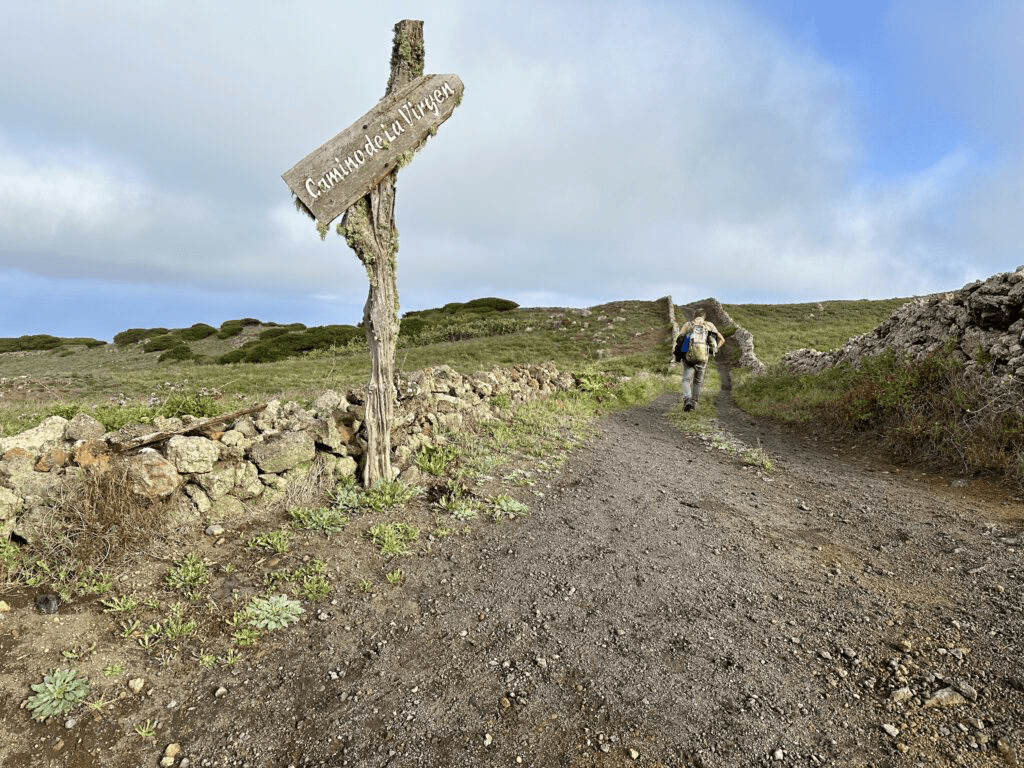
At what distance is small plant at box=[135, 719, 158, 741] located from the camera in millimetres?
2902

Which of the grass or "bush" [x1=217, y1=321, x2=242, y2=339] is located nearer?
the grass

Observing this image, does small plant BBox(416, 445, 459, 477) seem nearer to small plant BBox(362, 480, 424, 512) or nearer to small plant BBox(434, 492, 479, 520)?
small plant BBox(362, 480, 424, 512)

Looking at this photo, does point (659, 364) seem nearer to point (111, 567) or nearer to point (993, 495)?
point (993, 495)

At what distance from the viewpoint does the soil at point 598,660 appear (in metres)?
2.80

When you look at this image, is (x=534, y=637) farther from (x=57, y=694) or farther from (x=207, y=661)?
(x=57, y=694)

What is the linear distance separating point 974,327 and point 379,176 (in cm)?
1192

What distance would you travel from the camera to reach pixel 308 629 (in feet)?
12.6

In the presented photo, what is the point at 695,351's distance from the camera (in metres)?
13.2

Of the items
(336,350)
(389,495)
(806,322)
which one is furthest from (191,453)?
(806,322)

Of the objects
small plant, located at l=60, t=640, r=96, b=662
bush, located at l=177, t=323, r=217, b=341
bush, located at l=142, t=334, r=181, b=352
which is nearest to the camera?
small plant, located at l=60, t=640, r=96, b=662

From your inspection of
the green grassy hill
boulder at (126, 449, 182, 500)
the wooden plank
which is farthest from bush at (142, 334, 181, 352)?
boulder at (126, 449, 182, 500)

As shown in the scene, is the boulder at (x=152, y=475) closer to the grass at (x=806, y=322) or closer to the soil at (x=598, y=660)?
the soil at (x=598, y=660)

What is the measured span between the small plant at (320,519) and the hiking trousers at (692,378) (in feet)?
35.7

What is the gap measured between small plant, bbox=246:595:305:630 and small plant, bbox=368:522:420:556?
1012mm
